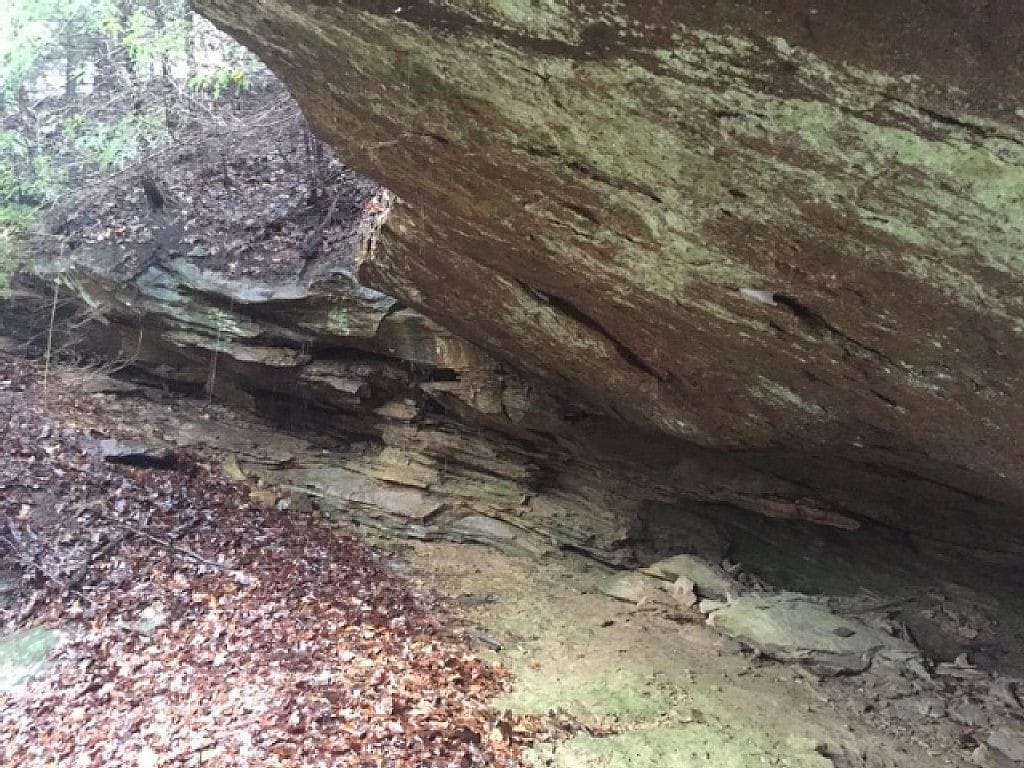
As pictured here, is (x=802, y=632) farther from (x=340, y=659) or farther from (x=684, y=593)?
(x=340, y=659)

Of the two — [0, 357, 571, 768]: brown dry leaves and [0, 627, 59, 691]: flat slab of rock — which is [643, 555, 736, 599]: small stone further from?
[0, 627, 59, 691]: flat slab of rock

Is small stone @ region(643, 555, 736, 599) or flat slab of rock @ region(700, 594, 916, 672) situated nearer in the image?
flat slab of rock @ region(700, 594, 916, 672)

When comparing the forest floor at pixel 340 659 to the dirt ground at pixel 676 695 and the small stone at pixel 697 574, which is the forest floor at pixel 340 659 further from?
the small stone at pixel 697 574

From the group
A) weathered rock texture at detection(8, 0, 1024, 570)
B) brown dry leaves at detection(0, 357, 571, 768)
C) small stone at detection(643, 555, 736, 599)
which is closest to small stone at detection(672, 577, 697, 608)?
small stone at detection(643, 555, 736, 599)

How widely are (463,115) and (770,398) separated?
343 centimetres

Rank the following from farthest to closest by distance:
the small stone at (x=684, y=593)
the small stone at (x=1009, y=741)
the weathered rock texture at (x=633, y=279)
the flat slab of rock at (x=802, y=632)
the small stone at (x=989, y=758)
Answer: the small stone at (x=684, y=593), the flat slab of rock at (x=802, y=632), the small stone at (x=1009, y=741), the small stone at (x=989, y=758), the weathered rock texture at (x=633, y=279)

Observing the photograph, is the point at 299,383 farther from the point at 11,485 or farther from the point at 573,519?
the point at 573,519

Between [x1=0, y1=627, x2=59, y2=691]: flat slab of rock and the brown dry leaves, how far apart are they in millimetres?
114

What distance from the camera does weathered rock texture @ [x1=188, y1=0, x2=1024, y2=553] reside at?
3.01 meters

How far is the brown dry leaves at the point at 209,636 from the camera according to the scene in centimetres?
496

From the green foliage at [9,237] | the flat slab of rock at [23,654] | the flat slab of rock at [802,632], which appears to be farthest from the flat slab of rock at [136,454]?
the flat slab of rock at [802,632]

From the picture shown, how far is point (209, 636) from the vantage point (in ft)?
20.4

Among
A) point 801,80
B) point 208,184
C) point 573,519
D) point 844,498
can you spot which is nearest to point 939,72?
point 801,80

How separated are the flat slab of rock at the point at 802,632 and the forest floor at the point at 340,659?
0.15 metres
